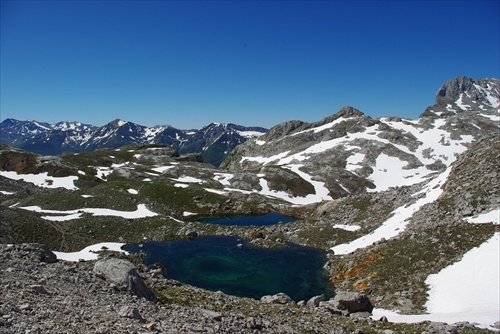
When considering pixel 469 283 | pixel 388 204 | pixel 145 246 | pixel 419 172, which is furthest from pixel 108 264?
pixel 419 172

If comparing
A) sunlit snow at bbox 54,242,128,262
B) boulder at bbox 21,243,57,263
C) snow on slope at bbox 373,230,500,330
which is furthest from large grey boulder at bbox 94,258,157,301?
sunlit snow at bbox 54,242,128,262

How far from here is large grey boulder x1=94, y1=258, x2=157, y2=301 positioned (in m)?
20.0

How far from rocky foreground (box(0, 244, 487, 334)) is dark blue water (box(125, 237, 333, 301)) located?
15.0 meters

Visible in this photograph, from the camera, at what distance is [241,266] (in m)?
49.1

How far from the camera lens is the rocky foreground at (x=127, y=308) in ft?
42.2

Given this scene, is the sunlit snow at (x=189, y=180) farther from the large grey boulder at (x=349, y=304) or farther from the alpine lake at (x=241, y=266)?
the large grey boulder at (x=349, y=304)

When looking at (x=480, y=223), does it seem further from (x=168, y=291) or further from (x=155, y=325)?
(x=155, y=325)

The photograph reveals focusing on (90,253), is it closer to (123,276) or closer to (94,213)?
(94,213)

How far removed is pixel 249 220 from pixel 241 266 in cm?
3511

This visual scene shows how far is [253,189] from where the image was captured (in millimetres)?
117125

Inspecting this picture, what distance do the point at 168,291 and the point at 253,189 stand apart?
93317mm

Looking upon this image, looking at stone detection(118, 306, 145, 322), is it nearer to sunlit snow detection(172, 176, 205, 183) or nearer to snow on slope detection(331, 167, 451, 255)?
snow on slope detection(331, 167, 451, 255)

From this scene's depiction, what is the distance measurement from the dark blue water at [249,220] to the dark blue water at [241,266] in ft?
59.7

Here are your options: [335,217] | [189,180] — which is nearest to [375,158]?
[189,180]
